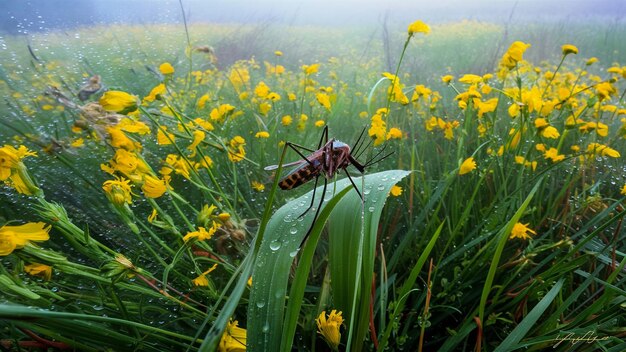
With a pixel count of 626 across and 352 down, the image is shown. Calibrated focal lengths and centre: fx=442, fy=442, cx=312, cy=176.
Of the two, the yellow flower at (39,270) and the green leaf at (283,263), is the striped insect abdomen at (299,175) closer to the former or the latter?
the green leaf at (283,263)

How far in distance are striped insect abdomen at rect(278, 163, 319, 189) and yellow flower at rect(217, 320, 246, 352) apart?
0.16 m

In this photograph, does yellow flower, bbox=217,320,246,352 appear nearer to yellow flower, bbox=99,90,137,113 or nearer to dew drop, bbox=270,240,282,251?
dew drop, bbox=270,240,282,251

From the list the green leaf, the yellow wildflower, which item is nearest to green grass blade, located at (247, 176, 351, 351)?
the green leaf

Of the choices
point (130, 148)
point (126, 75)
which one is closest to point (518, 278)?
point (130, 148)

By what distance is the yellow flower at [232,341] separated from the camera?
0.45 metres

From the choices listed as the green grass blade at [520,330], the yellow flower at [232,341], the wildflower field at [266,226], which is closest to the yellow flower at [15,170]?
the wildflower field at [266,226]

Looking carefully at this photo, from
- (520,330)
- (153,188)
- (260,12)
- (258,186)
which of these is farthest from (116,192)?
(260,12)

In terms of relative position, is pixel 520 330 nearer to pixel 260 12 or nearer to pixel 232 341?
pixel 232 341

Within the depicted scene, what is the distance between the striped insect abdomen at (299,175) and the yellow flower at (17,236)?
0.21 m

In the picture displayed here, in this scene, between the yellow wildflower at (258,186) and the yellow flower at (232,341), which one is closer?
the yellow flower at (232,341)

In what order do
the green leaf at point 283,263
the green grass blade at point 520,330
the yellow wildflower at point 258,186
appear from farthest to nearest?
the yellow wildflower at point 258,186 < the green grass blade at point 520,330 < the green leaf at point 283,263

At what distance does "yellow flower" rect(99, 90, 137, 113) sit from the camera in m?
0.56

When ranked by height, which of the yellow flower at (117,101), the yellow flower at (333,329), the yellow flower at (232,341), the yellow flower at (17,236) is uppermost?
the yellow flower at (117,101)

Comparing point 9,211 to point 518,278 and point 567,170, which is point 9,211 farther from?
point 567,170
